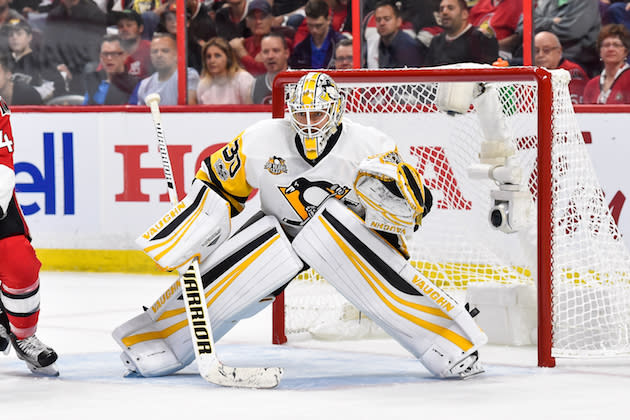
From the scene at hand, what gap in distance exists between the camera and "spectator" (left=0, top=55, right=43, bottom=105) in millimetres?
6738

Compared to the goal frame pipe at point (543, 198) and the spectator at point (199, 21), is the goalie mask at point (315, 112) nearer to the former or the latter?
the goal frame pipe at point (543, 198)

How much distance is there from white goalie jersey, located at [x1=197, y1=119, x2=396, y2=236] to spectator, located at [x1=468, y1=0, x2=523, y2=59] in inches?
89.3

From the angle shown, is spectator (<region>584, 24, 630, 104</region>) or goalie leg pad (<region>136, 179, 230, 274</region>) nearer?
goalie leg pad (<region>136, 179, 230, 274</region>)

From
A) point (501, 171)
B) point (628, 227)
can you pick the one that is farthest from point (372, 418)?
point (628, 227)

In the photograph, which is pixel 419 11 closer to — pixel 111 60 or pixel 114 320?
pixel 111 60

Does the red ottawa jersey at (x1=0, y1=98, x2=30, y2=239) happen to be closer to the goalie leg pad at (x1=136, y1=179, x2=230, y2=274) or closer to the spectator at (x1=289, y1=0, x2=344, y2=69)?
the goalie leg pad at (x1=136, y1=179, x2=230, y2=274)

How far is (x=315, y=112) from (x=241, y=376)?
2.54ft

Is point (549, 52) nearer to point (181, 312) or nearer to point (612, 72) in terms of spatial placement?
point (612, 72)

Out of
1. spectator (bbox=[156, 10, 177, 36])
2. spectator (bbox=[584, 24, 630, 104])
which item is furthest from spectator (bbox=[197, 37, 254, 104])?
spectator (bbox=[584, 24, 630, 104])

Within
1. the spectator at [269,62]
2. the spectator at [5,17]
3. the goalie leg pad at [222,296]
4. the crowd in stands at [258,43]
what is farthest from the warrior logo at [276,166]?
the spectator at [5,17]

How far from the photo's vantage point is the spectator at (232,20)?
21.3 ft

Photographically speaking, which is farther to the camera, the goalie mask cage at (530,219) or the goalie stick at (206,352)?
the goalie mask cage at (530,219)

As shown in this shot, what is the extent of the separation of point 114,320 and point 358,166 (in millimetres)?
1706

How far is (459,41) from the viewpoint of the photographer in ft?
19.9
